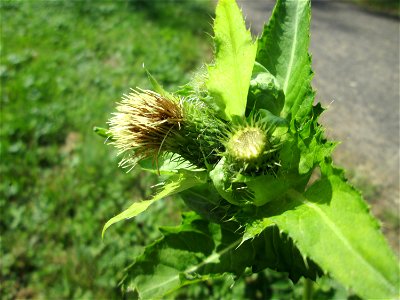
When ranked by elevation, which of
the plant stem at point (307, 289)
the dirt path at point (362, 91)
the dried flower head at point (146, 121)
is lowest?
the dirt path at point (362, 91)

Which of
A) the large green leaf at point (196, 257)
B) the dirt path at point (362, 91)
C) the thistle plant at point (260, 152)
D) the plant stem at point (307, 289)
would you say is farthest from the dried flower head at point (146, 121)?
the dirt path at point (362, 91)

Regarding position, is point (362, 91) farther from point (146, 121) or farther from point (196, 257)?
point (146, 121)

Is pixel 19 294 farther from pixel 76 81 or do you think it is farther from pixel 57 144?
pixel 76 81

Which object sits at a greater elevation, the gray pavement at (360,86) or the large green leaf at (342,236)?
the large green leaf at (342,236)

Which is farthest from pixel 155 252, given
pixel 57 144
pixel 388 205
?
pixel 57 144

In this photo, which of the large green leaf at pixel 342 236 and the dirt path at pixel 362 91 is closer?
the large green leaf at pixel 342 236

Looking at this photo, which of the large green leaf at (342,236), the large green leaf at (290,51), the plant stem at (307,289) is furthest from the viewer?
the plant stem at (307,289)

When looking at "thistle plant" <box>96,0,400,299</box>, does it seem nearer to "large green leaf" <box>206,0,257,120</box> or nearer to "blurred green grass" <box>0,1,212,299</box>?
"large green leaf" <box>206,0,257,120</box>

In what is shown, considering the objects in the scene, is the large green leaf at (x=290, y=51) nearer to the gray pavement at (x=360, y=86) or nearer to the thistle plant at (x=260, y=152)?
the thistle plant at (x=260, y=152)
